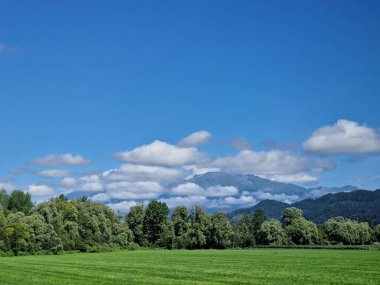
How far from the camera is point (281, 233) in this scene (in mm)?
166875

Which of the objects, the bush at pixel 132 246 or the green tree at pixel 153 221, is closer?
the bush at pixel 132 246

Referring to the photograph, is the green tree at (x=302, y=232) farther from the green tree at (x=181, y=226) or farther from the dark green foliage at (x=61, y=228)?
the dark green foliage at (x=61, y=228)

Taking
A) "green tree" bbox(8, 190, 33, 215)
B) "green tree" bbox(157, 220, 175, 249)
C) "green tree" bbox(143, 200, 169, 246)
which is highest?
"green tree" bbox(8, 190, 33, 215)

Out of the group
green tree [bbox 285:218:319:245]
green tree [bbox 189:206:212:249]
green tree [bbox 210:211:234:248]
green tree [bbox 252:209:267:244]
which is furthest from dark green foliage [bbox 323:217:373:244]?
green tree [bbox 189:206:212:249]

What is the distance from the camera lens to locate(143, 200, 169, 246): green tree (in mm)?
161125

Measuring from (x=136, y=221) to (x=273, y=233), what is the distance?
45844 mm

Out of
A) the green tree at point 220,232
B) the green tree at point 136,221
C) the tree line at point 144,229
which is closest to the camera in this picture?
the tree line at point 144,229

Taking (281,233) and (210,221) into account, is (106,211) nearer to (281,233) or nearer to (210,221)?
(210,221)

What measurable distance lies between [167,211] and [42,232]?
53998 millimetres

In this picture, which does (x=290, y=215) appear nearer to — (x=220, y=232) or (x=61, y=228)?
(x=220, y=232)

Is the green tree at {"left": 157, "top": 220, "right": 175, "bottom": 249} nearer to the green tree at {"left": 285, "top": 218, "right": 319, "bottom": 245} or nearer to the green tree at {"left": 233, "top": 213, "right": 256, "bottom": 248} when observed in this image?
the green tree at {"left": 233, "top": 213, "right": 256, "bottom": 248}

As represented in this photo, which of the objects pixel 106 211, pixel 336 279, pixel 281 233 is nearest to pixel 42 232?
pixel 106 211

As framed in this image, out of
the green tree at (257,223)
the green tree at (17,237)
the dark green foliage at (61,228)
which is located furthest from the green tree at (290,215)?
the green tree at (17,237)

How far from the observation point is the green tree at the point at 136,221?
529ft
